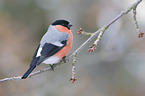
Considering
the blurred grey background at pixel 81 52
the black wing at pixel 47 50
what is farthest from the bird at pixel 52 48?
the blurred grey background at pixel 81 52

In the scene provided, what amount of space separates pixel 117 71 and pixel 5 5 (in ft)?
17.2

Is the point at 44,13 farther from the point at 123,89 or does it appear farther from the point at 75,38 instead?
the point at 123,89

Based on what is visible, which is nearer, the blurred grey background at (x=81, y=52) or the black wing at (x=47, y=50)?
the black wing at (x=47, y=50)

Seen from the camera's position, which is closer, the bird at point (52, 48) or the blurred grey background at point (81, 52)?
the bird at point (52, 48)

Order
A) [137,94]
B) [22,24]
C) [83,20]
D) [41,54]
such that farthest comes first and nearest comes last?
[22,24] → [83,20] → [137,94] → [41,54]

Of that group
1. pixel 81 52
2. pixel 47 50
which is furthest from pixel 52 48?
pixel 81 52

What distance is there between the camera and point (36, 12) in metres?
8.90

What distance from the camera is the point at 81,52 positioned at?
719 centimetres

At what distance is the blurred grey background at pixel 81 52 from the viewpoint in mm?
6277

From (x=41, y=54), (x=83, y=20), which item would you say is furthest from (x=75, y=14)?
(x=41, y=54)

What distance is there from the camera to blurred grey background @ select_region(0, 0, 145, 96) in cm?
628

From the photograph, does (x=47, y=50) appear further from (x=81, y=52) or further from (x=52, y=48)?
(x=81, y=52)

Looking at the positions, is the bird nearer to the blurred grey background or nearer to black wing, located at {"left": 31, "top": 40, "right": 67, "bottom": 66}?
black wing, located at {"left": 31, "top": 40, "right": 67, "bottom": 66}

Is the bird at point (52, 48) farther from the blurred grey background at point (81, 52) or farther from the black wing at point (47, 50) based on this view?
the blurred grey background at point (81, 52)
